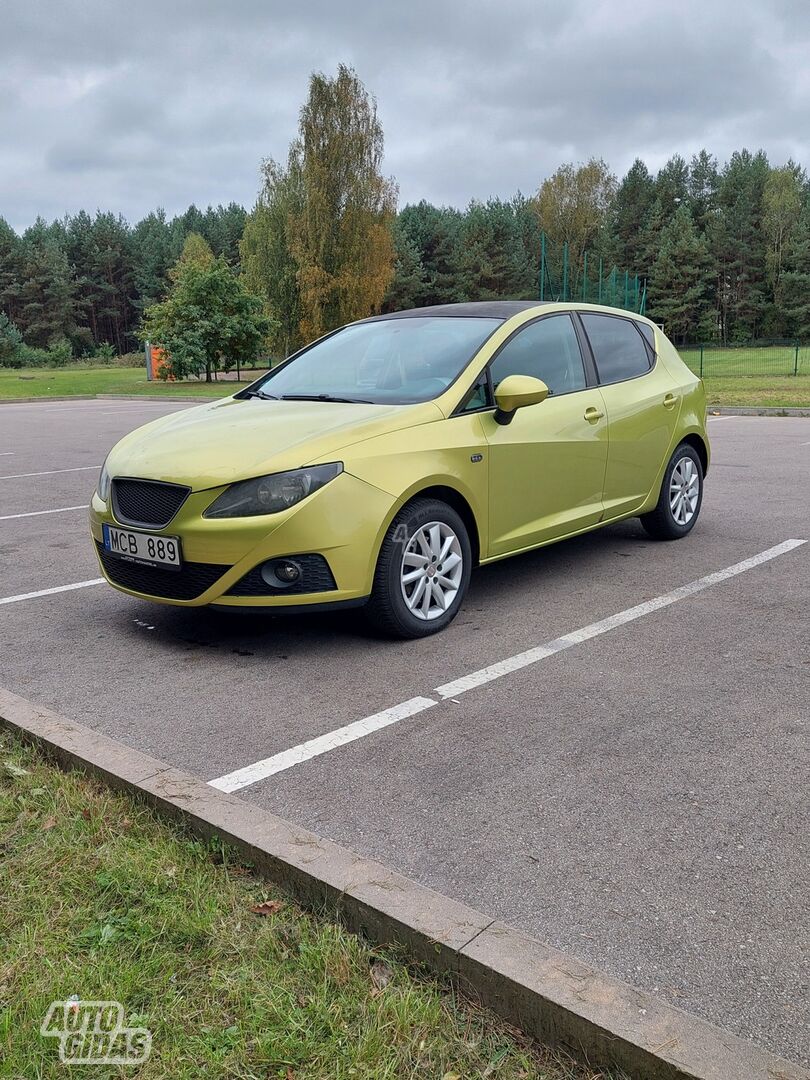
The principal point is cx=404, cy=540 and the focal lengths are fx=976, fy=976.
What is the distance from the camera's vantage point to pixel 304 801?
3141 millimetres

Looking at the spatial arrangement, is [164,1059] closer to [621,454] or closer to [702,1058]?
[702,1058]

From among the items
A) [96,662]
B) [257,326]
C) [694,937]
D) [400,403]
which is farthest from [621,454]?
[257,326]

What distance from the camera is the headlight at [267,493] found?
432 centimetres

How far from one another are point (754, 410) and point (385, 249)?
31.4 m

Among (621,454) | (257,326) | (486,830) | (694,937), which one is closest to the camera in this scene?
(694,937)

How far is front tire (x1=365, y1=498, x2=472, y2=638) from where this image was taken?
4.56 meters

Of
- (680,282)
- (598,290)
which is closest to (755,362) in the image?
(598,290)

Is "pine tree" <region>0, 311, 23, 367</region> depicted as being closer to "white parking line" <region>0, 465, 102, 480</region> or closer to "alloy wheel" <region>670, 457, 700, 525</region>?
"white parking line" <region>0, 465, 102, 480</region>

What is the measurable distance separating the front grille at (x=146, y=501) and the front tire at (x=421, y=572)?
38.6 inches

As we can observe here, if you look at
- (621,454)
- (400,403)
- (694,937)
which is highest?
(400,403)

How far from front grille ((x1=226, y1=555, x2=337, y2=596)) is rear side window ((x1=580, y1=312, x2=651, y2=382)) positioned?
2.58m

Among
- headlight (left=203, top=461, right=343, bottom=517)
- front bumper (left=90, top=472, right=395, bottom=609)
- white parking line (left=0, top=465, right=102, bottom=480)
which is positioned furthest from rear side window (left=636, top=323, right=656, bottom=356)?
white parking line (left=0, top=465, right=102, bottom=480)

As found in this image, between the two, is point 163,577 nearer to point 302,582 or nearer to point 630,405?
point 302,582

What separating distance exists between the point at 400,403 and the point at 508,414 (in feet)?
1.99
